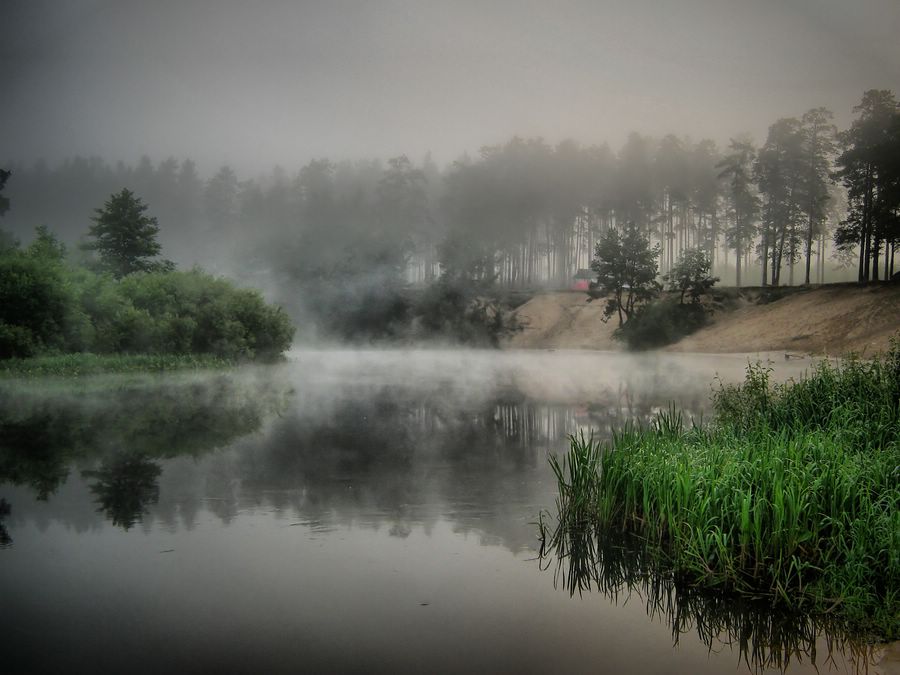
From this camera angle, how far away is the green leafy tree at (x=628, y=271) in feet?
105

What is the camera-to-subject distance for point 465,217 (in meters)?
47.5

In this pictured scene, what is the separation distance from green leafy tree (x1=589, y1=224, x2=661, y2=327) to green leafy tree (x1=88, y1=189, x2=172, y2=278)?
2072cm

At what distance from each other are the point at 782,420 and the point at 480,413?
278 inches

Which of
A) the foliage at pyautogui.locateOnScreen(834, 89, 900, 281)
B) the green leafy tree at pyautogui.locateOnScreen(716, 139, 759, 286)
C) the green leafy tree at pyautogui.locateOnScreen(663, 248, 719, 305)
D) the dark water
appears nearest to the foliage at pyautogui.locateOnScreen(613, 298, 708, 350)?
the green leafy tree at pyautogui.locateOnScreen(663, 248, 719, 305)

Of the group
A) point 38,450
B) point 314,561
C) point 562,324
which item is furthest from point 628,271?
point 314,561

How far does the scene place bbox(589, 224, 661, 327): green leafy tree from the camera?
3198 centimetres

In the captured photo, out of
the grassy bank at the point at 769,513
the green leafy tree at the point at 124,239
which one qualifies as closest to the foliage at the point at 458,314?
the green leafy tree at the point at 124,239

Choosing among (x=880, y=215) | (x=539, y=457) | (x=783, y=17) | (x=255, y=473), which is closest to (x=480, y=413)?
(x=539, y=457)

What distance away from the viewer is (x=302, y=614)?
15.9ft

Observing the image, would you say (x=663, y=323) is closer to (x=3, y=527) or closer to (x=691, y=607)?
(x=691, y=607)

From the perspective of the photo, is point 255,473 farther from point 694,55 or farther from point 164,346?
point 694,55

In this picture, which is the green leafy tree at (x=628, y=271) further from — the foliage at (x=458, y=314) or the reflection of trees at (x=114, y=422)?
the reflection of trees at (x=114, y=422)

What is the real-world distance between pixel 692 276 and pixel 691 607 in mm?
28765

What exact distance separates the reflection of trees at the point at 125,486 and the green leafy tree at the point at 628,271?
25.2 metres
